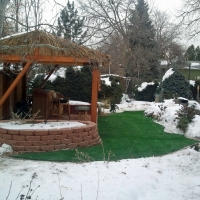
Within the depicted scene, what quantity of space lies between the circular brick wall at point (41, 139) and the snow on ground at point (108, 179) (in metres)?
0.40

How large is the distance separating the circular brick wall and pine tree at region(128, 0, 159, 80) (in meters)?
20.0

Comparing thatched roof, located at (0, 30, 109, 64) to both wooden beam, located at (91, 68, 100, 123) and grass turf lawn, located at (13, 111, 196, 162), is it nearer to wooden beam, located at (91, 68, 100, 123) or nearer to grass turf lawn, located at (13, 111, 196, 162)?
wooden beam, located at (91, 68, 100, 123)

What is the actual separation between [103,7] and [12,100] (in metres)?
15.3

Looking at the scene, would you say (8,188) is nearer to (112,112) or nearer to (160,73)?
(112,112)

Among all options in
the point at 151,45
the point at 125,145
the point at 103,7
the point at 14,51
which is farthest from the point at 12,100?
the point at 151,45

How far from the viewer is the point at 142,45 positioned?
2880cm

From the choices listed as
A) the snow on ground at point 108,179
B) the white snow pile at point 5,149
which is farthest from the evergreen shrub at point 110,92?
the snow on ground at point 108,179

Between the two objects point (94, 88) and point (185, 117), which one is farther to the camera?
point (185, 117)

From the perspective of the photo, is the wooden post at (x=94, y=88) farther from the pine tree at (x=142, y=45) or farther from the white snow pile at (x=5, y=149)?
the pine tree at (x=142, y=45)

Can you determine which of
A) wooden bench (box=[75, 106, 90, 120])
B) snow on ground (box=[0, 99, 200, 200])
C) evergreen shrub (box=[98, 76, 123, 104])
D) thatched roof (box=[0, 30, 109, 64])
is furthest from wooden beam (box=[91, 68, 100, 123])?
evergreen shrub (box=[98, 76, 123, 104])

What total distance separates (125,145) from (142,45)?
22.5 m

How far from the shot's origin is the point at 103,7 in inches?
944

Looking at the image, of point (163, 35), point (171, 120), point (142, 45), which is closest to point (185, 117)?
point (171, 120)

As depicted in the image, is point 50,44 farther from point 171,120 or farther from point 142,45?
point 142,45
